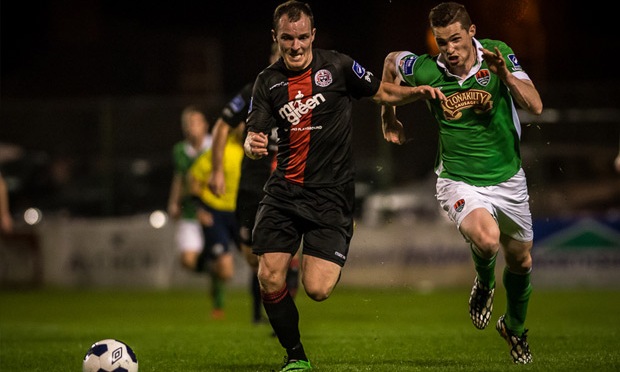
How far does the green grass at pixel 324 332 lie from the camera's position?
852cm

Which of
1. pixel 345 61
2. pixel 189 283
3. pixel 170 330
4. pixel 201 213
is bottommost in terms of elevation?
pixel 189 283

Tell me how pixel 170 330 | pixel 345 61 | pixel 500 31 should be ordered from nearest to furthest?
pixel 345 61
pixel 500 31
pixel 170 330

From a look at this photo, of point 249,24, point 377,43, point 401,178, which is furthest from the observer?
point 249,24

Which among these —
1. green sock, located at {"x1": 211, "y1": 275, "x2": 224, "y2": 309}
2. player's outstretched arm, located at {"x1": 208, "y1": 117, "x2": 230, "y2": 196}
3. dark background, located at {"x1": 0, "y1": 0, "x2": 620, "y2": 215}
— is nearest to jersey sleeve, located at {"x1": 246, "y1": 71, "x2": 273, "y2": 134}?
dark background, located at {"x1": 0, "y1": 0, "x2": 620, "y2": 215}

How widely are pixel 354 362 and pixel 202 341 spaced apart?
7.81ft

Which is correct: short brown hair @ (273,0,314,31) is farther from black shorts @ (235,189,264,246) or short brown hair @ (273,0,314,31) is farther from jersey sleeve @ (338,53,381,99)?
black shorts @ (235,189,264,246)

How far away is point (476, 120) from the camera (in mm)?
8219

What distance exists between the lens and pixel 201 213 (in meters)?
13.4

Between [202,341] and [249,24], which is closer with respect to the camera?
[202,341]

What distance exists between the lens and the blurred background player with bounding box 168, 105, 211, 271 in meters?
13.9

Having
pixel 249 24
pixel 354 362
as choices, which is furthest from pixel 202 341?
pixel 249 24

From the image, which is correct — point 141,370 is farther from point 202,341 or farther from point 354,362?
point 202,341

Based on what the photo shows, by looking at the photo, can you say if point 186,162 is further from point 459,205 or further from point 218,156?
point 459,205

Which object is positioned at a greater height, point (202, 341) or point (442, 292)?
point (202, 341)
